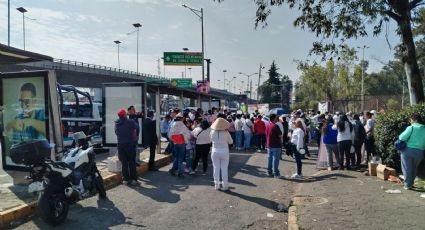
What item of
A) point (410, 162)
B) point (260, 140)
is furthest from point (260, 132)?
point (410, 162)

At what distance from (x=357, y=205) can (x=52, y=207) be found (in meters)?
5.52

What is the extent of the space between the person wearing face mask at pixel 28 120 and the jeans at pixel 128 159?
6.47 ft

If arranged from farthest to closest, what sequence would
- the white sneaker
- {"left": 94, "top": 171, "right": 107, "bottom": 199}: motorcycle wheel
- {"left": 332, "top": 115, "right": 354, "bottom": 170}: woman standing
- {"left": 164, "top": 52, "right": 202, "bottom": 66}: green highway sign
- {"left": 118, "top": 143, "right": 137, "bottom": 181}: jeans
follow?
{"left": 164, "top": 52, "right": 202, "bottom": 66}: green highway sign
{"left": 332, "top": 115, "right": 354, "bottom": 170}: woman standing
the white sneaker
{"left": 118, "top": 143, "right": 137, "bottom": 181}: jeans
{"left": 94, "top": 171, "right": 107, "bottom": 199}: motorcycle wheel

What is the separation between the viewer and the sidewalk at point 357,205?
7.14 metres

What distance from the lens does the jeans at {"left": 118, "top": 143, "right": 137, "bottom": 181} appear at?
433 inches

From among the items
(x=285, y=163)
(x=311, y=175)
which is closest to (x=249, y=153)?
(x=285, y=163)

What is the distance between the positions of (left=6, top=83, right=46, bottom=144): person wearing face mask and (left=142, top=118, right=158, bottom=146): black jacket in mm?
4075

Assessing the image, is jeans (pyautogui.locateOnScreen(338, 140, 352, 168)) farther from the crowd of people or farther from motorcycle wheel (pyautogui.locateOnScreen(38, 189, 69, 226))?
motorcycle wheel (pyautogui.locateOnScreen(38, 189, 69, 226))

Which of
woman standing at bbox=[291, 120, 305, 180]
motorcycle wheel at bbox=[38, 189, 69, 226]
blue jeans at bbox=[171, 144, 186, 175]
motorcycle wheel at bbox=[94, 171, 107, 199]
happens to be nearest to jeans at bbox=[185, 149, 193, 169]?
blue jeans at bbox=[171, 144, 186, 175]

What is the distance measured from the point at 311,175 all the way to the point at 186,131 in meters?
4.02

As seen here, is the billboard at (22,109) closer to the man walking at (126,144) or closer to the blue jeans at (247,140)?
the man walking at (126,144)

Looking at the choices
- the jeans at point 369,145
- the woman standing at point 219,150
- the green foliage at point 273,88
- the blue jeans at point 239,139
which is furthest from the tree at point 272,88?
the woman standing at point 219,150

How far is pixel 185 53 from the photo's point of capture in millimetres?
38094

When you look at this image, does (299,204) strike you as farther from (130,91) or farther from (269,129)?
(130,91)
